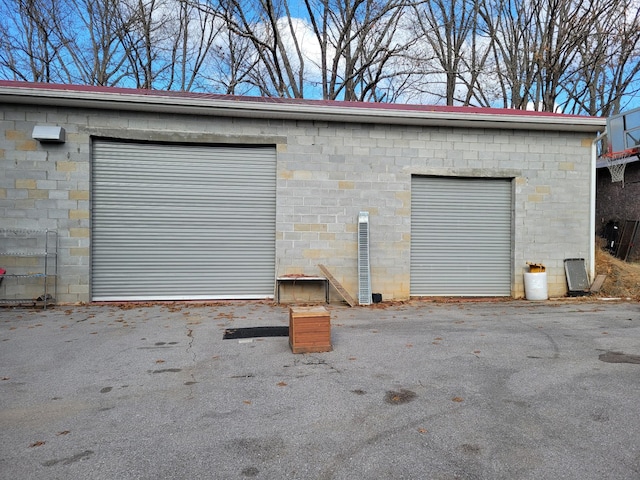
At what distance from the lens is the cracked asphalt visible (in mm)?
2887

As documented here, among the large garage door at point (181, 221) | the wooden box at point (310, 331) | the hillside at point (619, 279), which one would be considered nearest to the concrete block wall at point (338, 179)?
the large garage door at point (181, 221)

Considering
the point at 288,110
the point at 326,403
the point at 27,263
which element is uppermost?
the point at 288,110

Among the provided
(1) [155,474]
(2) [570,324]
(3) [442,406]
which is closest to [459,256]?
(2) [570,324]

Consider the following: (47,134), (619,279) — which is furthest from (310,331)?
(619,279)

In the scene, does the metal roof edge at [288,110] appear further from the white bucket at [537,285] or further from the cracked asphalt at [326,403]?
the cracked asphalt at [326,403]

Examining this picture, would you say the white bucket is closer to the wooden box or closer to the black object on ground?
the black object on ground

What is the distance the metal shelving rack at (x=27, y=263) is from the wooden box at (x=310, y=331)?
20.1ft

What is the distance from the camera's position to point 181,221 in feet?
32.0

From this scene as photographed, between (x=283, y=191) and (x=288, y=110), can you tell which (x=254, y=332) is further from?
(x=288, y=110)

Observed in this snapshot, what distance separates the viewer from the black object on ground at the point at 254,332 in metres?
6.52

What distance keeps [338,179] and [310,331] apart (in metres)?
5.11

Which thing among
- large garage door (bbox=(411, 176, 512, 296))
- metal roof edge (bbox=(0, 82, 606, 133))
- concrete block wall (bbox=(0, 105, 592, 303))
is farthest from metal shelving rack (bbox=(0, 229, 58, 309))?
large garage door (bbox=(411, 176, 512, 296))

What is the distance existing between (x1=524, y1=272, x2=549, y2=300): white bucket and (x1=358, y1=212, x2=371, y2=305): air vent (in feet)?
12.4

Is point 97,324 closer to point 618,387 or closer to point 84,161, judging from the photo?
point 84,161
